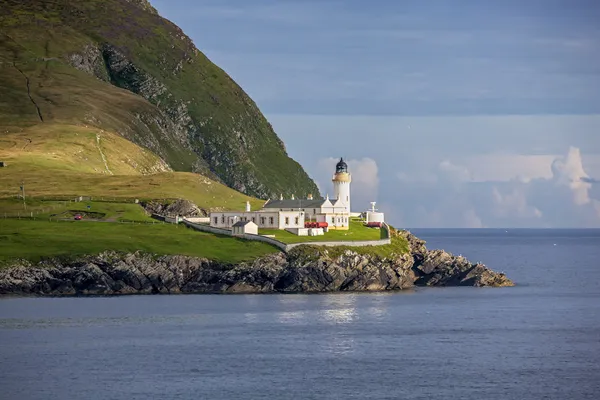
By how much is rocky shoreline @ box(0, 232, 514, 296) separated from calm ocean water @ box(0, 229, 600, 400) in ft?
21.5

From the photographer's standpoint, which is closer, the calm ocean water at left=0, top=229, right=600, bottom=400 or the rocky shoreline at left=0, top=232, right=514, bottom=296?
the calm ocean water at left=0, top=229, right=600, bottom=400

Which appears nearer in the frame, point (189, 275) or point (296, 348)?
point (296, 348)

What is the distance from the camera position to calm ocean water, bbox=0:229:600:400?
109938 millimetres

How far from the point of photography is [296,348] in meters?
133

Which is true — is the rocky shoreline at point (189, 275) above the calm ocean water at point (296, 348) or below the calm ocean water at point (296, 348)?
above

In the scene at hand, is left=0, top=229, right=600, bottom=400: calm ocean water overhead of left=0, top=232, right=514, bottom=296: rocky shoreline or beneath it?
beneath

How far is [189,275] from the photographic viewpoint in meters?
189

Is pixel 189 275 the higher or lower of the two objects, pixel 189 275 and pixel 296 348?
the higher

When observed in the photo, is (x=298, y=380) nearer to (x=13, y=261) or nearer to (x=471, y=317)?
(x=471, y=317)

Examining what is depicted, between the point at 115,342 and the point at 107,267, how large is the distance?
168ft

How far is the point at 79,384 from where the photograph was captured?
362 ft

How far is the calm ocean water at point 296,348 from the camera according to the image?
10994 cm

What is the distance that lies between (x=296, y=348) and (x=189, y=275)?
5811 centimetres

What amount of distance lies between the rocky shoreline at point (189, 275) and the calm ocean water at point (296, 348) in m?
6.55
